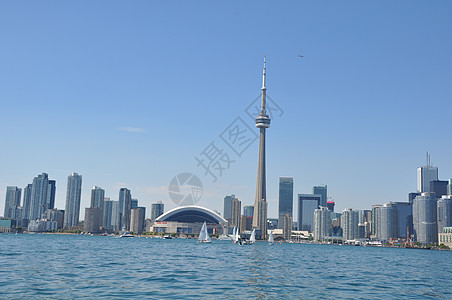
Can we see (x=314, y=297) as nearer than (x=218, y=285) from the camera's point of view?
Yes

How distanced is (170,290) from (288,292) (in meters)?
10.4

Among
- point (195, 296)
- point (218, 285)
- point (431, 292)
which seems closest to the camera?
point (195, 296)

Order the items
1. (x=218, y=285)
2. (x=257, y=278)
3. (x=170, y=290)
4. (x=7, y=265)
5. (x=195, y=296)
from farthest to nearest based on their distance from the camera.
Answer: (x=7, y=265)
(x=257, y=278)
(x=218, y=285)
(x=170, y=290)
(x=195, y=296)

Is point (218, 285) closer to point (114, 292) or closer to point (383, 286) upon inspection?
point (114, 292)

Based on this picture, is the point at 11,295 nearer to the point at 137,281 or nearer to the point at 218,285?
the point at 137,281

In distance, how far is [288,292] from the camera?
41188 millimetres

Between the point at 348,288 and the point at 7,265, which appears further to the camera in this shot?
the point at 7,265

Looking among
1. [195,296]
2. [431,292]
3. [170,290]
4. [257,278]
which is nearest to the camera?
[195,296]

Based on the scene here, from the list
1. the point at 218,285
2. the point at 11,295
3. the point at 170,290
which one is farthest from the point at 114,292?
the point at 218,285

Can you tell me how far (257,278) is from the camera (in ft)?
168

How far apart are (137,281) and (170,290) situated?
5.98 metres

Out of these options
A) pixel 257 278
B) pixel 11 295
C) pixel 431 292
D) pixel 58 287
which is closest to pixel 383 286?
pixel 431 292

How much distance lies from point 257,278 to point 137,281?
1381 cm

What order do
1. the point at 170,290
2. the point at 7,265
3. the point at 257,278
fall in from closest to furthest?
the point at 170,290 < the point at 257,278 < the point at 7,265
